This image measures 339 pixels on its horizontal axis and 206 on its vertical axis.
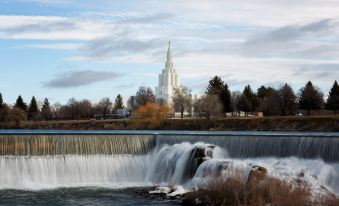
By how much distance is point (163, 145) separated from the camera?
119 ft

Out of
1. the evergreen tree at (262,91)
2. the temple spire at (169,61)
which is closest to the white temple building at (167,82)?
the temple spire at (169,61)

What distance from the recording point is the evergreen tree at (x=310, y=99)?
8244 centimetres

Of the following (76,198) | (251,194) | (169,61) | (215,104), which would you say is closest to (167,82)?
(169,61)

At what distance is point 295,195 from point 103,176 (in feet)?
54.0

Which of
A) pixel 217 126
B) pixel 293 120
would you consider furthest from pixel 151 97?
pixel 293 120

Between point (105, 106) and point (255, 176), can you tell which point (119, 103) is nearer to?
point (105, 106)

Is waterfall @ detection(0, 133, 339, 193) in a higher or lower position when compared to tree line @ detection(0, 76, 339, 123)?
lower

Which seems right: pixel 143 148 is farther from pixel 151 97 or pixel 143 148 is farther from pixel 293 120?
pixel 151 97

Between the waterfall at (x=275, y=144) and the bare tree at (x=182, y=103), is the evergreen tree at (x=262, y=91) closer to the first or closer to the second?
the bare tree at (x=182, y=103)

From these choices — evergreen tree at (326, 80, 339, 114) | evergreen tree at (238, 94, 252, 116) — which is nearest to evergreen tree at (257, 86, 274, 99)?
evergreen tree at (238, 94, 252, 116)

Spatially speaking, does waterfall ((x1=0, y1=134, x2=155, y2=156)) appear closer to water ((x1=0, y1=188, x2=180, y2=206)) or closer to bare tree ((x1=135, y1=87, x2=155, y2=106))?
water ((x1=0, y1=188, x2=180, y2=206))

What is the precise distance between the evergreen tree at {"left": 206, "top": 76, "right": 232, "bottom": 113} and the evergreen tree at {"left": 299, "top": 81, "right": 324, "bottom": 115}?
13.4 metres

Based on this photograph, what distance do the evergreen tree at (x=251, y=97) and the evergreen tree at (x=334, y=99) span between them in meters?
16.3

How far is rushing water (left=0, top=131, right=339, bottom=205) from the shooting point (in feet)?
95.2
